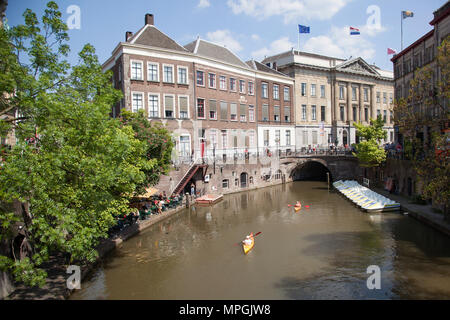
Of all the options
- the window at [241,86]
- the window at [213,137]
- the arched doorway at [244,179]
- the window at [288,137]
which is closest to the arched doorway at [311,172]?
the window at [288,137]

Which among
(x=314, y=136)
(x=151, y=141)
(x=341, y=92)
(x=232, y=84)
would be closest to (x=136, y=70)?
(x=232, y=84)

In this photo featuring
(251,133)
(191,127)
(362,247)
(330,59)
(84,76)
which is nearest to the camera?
(84,76)

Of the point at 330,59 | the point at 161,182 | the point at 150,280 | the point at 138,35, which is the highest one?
the point at 330,59

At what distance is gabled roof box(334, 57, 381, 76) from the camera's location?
Result: 55.6m

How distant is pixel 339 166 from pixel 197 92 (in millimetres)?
21781

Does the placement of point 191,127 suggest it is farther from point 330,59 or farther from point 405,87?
point 330,59

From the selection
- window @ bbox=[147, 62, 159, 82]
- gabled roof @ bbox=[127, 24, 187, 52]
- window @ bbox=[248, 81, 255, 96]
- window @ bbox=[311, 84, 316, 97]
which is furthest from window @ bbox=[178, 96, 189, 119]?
window @ bbox=[311, 84, 316, 97]

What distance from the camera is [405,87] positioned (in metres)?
38.8

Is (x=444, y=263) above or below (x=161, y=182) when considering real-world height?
below

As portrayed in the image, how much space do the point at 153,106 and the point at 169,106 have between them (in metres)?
1.80

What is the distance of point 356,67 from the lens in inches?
2277

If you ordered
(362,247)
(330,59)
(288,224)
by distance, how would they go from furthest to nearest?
1. (330,59)
2. (288,224)
3. (362,247)

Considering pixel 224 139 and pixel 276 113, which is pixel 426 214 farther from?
pixel 276 113
